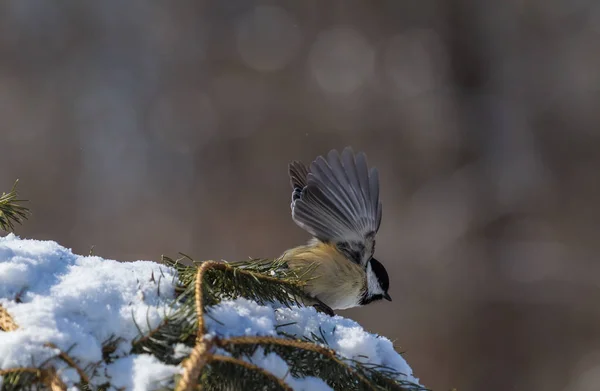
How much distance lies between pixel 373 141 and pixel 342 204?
4283 mm

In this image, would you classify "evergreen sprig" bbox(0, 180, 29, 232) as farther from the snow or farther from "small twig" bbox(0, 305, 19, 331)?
"small twig" bbox(0, 305, 19, 331)

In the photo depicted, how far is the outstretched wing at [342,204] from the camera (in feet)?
5.48

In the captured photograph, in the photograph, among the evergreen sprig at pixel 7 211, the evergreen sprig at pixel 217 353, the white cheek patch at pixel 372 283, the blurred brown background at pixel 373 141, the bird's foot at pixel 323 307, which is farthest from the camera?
the blurred brown background at pixel 373 141

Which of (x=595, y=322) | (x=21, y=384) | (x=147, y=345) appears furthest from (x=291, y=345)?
(x=595, y=322)

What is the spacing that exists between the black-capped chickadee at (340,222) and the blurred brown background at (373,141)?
10.9 ft

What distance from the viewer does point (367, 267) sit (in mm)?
1765

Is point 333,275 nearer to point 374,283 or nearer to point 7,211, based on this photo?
point 374,283

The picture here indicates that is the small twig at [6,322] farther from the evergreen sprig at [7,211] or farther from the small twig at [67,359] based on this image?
the evergreen sprig at [7,211]

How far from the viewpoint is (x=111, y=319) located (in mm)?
763

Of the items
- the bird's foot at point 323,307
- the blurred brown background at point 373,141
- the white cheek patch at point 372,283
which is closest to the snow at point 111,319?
the bird's foot at point 323,307

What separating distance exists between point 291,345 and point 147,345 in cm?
14

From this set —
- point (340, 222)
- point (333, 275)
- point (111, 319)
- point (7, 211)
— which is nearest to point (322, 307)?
point (333, 275)

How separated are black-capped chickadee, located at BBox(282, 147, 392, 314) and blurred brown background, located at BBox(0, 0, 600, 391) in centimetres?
333

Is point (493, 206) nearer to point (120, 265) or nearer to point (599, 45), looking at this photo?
point (599, 45)
